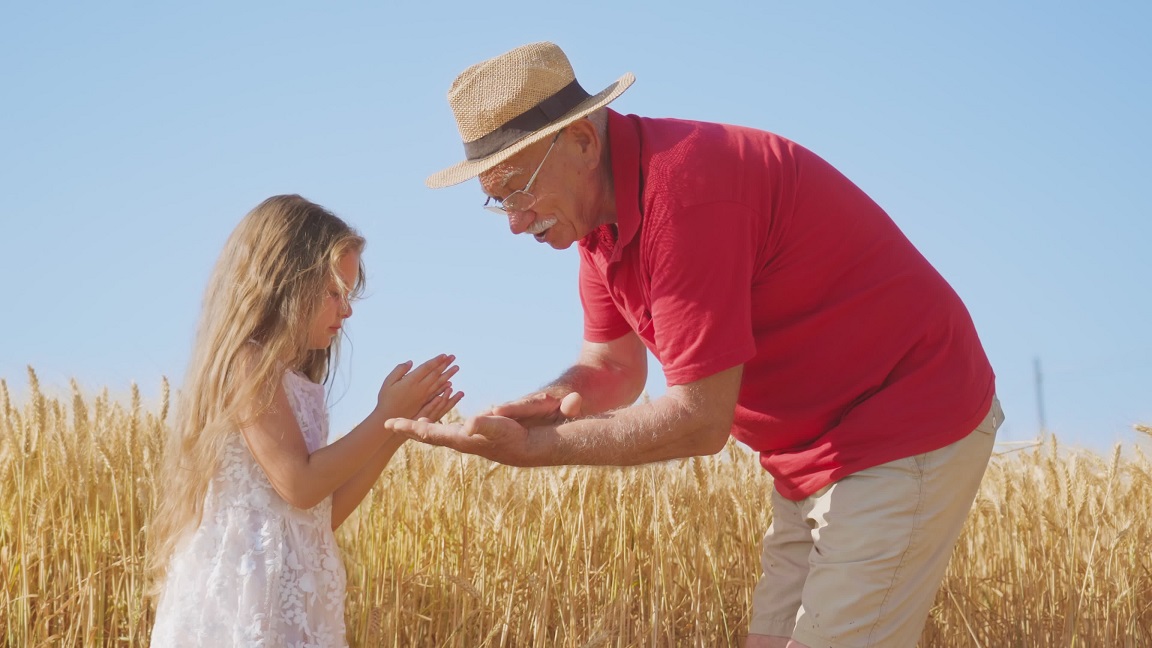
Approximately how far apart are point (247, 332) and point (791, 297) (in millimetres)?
1349

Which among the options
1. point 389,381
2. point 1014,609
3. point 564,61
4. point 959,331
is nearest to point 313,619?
point 389,381

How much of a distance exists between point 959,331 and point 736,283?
0.65m

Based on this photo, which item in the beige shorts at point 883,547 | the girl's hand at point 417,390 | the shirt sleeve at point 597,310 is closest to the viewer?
the beige shorts at point 883,547

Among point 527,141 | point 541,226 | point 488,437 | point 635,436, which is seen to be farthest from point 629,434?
point 527,141

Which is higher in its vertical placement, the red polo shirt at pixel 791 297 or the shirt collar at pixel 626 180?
the shirt collar at pixel 626 180

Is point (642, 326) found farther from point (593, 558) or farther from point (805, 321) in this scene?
point (593, 558)

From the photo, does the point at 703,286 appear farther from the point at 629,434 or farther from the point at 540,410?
the point at 540,410

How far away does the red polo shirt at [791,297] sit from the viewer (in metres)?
2.20

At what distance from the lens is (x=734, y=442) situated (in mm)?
4188

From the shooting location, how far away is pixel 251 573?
2451 millimetres

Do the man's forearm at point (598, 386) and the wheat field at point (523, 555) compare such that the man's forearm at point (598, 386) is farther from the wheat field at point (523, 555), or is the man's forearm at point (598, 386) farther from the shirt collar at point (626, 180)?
the shirt collar at point (626, 180)

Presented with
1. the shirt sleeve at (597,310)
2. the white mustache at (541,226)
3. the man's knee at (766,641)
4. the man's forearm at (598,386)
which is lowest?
the man's knee at (766,641)

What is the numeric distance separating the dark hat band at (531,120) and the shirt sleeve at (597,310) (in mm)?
524

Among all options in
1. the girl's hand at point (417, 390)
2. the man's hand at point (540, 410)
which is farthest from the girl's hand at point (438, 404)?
the man's hand at point (540, 410)
